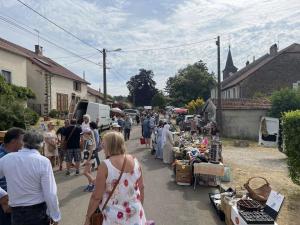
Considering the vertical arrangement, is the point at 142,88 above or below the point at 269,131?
above

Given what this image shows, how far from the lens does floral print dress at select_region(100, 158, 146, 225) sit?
3.97m

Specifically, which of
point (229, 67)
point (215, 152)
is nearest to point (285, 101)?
point (215, 152)

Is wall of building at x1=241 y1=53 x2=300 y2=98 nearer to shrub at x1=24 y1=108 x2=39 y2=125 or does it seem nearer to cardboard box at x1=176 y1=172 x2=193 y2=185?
shrub at x1=24 y1=108 x2=39 y2=125

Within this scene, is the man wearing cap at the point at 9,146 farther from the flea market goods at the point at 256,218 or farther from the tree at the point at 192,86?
the tree at the point at 192,86

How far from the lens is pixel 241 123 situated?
31.9 meters

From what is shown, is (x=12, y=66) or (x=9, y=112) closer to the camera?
(x=9, y=112)

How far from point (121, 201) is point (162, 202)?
5.20 meters

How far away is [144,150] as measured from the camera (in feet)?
65.2

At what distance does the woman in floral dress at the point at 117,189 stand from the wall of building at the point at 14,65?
28.6 metres

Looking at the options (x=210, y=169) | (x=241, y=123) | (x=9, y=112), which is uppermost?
(x=9, y=112)

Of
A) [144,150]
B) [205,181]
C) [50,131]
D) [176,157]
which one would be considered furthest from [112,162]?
[144,150]

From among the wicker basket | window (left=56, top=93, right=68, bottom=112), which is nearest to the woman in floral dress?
the wicker basket

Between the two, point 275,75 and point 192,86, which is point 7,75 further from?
point 192,86

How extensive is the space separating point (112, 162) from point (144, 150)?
15.9 m
